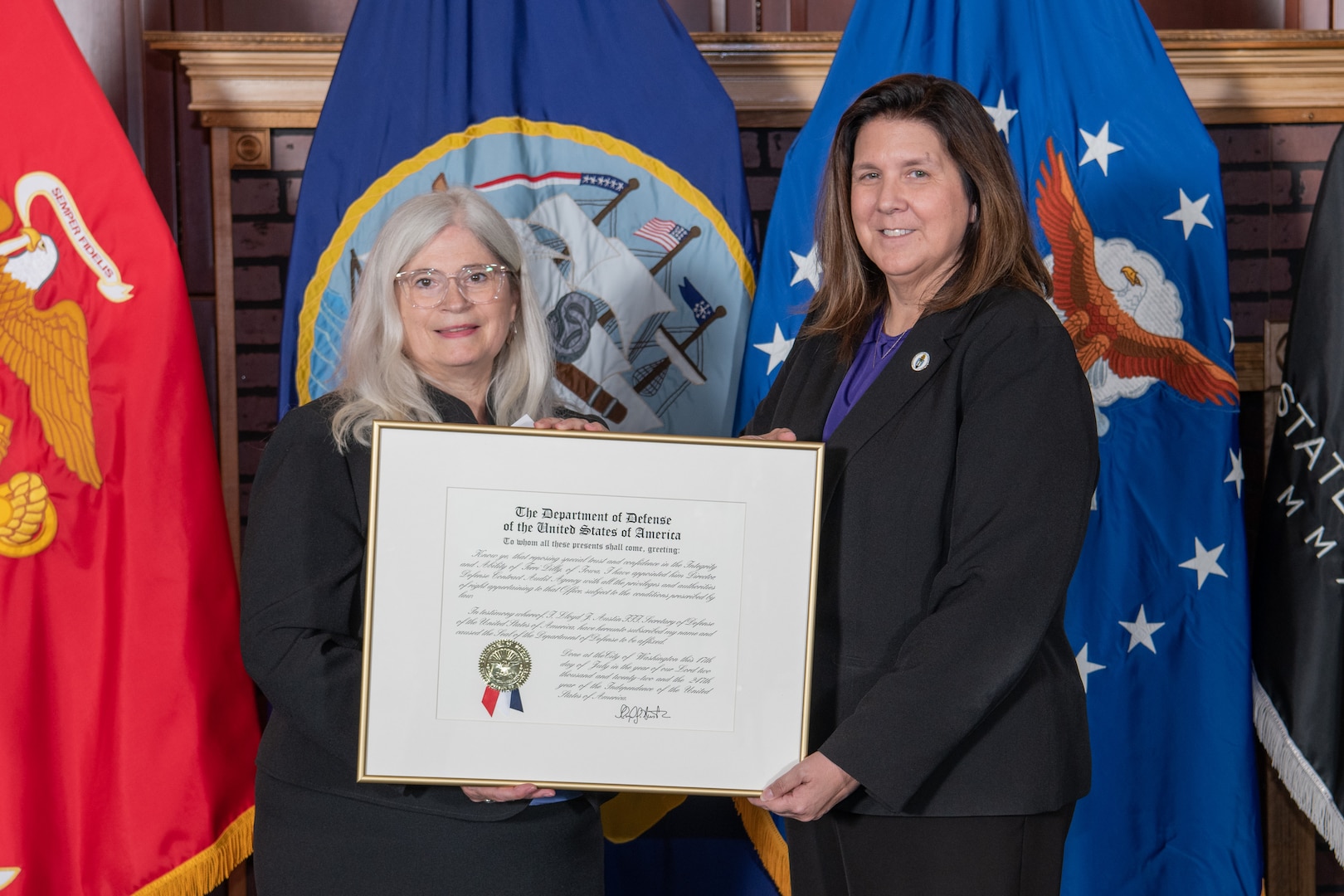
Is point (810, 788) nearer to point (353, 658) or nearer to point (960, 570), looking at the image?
point (960, 570)

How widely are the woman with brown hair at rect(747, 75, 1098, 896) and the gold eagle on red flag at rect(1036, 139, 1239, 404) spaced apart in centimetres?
89

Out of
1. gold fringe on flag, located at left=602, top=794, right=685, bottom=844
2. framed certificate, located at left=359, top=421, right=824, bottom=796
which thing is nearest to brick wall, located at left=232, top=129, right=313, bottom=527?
A: gold fringe on flag, located at left=602, top=794, right=685, bottom=844

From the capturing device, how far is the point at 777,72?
8.90ft

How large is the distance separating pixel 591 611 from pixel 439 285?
0.56m

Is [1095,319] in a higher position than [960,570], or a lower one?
higher

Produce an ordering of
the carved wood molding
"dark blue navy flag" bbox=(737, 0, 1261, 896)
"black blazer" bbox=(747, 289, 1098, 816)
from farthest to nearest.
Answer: the carved wood molding → "dark blue navy flag" bbox=(737, 0, 1261, 896) → "black blazer" bbox=(747, 289, 1098, 816)

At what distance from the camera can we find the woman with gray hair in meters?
1.43

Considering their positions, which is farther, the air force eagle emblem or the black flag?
the air force eagle emblem

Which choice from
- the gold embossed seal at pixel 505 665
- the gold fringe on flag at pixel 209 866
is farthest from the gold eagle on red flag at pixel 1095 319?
the gold fringe on flag at pixel 209 866

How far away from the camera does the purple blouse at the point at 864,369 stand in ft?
5.03

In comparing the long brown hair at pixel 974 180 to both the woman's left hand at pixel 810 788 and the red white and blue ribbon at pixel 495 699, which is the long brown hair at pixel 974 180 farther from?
the red white and blue ribbon at pixel 495 699
